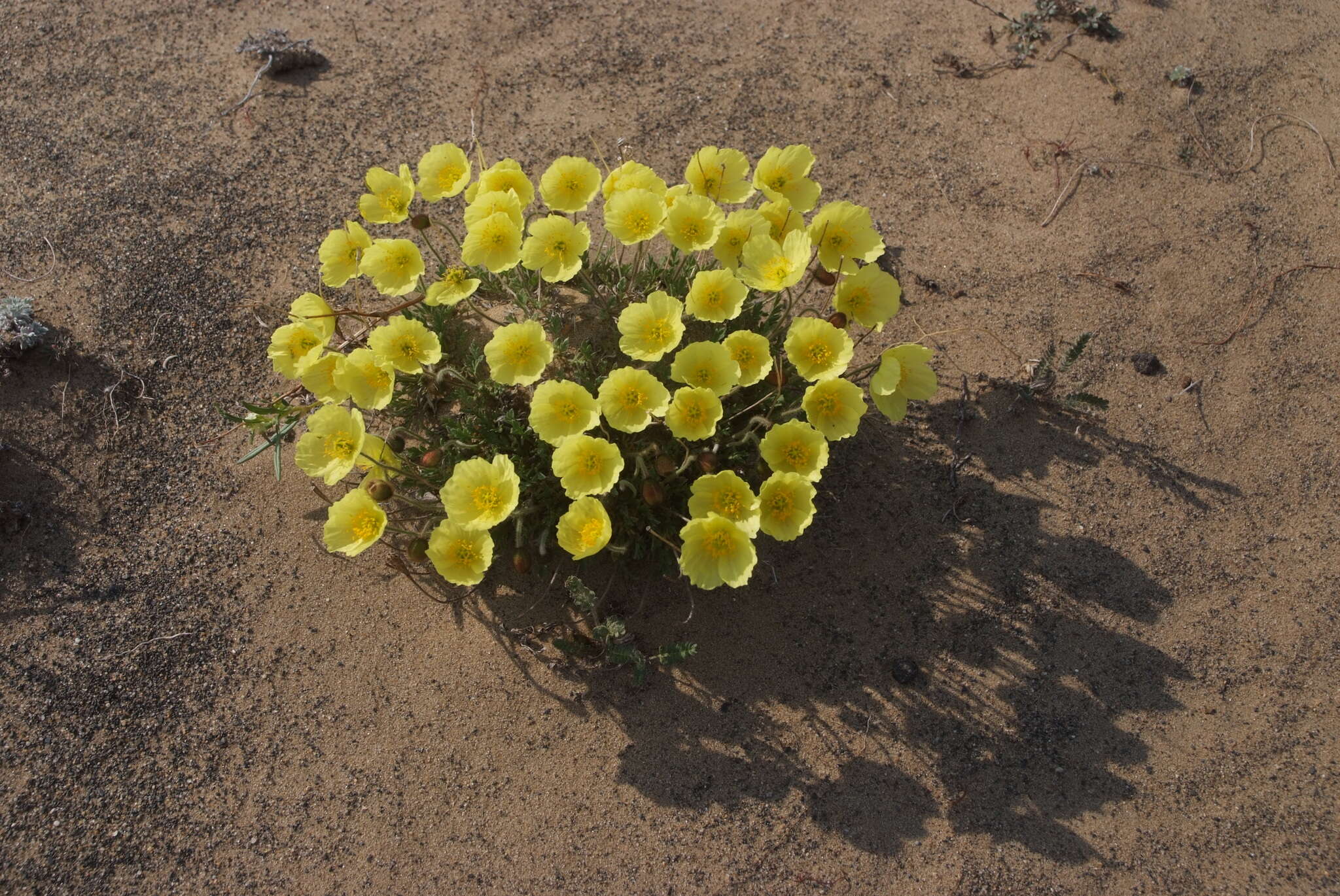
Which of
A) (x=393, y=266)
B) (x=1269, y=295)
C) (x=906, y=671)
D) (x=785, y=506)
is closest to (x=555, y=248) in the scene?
(x=393, y=266)

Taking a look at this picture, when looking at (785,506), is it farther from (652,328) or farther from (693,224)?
(693,224)

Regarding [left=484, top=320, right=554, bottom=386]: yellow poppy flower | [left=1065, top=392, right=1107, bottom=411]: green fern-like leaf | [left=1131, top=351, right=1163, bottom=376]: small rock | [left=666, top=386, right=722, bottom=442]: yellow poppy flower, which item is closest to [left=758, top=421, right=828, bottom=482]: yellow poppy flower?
[left=666, top=386, right=722, bottom=442]: yellow poppy flower

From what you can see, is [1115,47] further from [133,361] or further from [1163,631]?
[133,361]

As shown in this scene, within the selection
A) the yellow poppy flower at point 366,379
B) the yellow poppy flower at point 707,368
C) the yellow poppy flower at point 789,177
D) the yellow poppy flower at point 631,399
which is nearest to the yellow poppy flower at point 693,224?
the yellow poppy flower at point 789,177

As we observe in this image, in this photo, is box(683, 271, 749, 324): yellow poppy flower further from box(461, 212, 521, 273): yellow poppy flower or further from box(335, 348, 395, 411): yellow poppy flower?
box(335, 348, 395, 411): yellow poppy flower

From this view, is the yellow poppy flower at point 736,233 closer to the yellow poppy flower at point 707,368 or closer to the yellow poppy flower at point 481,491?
the yellow poppy flower at point 707,368

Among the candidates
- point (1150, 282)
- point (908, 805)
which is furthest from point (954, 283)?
point (908, 805)

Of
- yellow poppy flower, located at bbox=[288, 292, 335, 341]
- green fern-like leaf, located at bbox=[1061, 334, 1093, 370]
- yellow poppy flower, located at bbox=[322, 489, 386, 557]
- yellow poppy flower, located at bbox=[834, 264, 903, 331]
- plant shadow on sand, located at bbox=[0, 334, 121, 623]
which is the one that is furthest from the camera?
green fern-like leaf, located at bbox=[1061, 334, 1093, 370]
